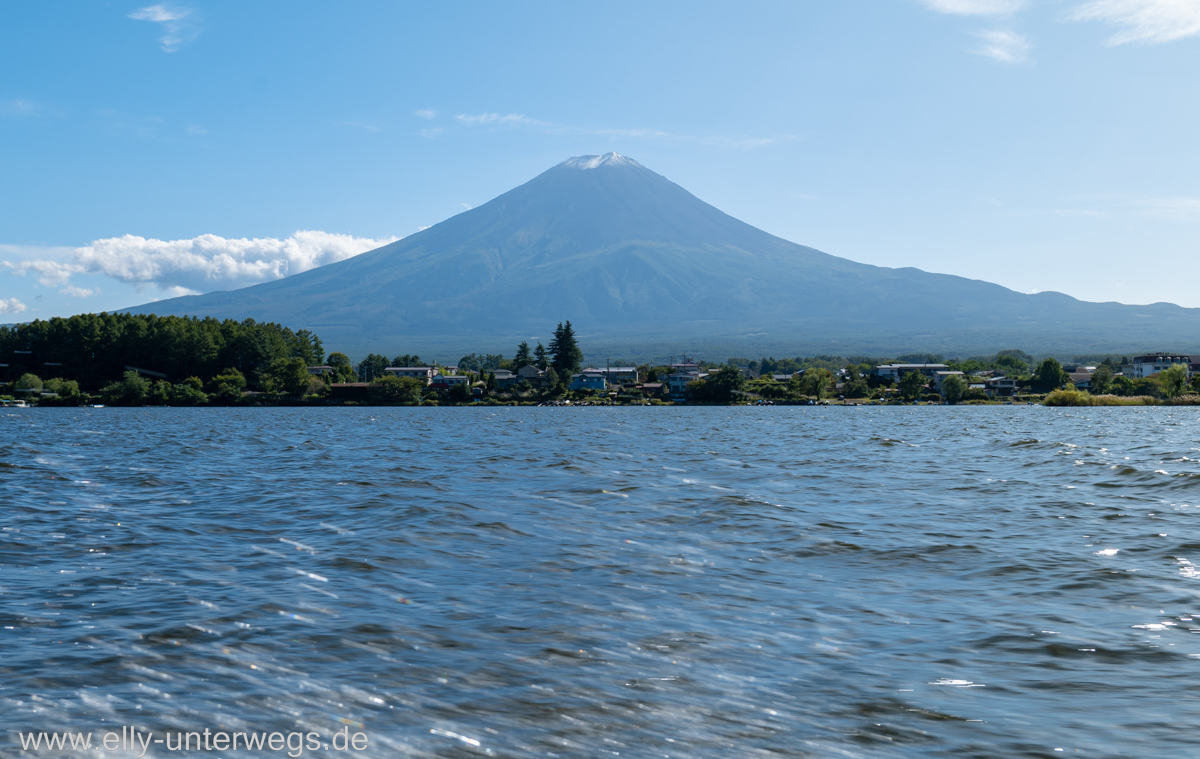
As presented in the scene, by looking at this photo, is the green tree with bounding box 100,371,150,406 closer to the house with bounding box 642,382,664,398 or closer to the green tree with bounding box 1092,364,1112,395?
the house with bounding box 642,382,664,398

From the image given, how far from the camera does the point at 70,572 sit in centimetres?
1102

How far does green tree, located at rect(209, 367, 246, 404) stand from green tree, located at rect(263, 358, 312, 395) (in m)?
3.83

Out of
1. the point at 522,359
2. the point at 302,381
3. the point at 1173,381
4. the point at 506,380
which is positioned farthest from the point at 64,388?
the point at 1173,381

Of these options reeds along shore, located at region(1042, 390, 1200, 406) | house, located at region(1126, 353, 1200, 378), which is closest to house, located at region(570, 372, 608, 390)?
reeds along shore, located at region(1042, 390, 1200, 406)

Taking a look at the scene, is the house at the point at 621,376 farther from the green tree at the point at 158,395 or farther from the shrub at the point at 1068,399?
the shrub at the point at 1068,399

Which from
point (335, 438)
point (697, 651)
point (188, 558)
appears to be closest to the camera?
point (697, 651)

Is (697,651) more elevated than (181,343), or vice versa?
(181,343)

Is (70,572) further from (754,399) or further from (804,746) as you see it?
Answer: (754,399)

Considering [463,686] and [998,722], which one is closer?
[998,722]

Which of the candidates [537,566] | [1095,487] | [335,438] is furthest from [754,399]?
[537,566]

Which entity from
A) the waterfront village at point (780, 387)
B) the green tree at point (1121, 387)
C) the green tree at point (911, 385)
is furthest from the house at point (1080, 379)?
the green tree at point (911, 385)

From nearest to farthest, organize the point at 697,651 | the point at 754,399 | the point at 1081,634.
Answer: the point at 697,651
the point at 1081,634
the point at 754,399

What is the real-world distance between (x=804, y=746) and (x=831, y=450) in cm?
3143

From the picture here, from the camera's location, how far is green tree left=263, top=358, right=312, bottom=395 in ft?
397
